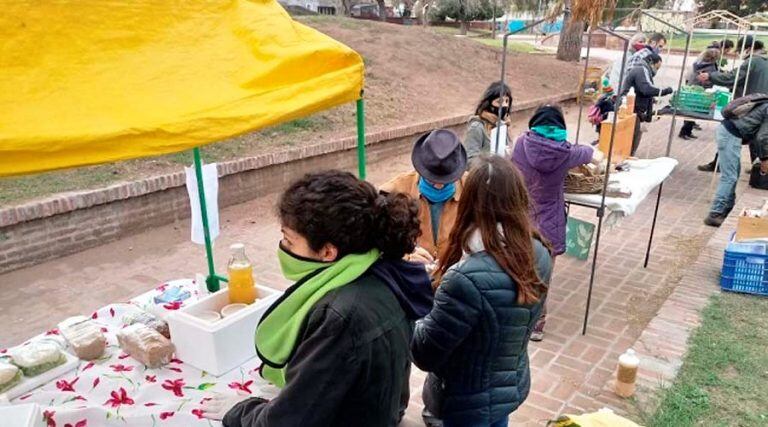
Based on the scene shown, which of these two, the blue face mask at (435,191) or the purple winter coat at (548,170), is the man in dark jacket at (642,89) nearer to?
the purple winter coat at (548,170)

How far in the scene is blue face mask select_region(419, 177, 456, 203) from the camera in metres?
3.15

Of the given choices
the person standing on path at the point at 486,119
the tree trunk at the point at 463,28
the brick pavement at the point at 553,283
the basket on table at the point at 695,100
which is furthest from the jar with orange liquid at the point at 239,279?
the tree trunk at the point at 463,28

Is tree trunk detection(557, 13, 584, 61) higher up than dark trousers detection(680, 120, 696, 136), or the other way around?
tree trunk detection(557, 13, 584, 61)

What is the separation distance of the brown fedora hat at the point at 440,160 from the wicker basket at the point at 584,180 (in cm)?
163

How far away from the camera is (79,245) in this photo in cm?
598

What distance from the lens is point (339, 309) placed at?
1.45 meters

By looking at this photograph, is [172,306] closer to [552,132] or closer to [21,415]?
[21,415]

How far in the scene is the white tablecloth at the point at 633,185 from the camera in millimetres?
4336

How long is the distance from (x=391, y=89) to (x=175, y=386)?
10.9 m

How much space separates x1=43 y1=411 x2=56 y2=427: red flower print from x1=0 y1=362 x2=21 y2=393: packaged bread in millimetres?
259

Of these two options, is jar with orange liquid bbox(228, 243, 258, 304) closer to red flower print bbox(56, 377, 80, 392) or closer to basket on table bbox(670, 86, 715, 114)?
red flower print bbox(56, 377, 80, 392)

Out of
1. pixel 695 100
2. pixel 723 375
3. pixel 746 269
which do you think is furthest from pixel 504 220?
pixel 695 100

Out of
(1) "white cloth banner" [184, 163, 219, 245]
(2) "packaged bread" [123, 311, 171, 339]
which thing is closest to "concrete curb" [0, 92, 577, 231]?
(1) "white cloth banner" [184, 163, 219, 245]

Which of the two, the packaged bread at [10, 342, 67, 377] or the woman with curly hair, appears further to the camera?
the packaged bread at [10, 342, 67, 377]
